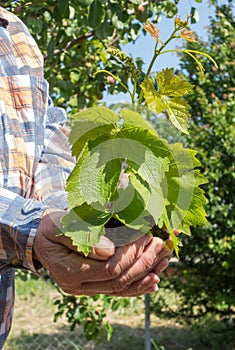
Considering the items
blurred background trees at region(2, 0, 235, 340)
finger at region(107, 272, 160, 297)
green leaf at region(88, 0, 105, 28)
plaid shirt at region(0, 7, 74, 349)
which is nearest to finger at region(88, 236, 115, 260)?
finger at region(107, 272, 160, 297)

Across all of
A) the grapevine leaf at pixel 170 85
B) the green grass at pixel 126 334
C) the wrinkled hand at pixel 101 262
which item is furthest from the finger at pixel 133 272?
the green grass at pixel 126 334

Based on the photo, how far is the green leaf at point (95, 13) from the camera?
7.45 feet

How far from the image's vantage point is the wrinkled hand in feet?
3.13

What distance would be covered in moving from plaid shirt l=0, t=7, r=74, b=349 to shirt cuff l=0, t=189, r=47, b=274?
0.47 ft

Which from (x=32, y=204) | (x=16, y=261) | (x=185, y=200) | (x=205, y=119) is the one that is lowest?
(x=205, y=119)

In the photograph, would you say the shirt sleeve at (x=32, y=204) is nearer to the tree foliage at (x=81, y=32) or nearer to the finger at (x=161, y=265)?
the finger at (x=161, y=265)

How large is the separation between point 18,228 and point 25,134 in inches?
16.0

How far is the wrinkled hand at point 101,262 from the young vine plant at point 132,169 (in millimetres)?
43

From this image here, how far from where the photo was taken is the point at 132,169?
88 centimetres

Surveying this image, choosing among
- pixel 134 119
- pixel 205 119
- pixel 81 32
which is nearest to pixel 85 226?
pixel 134 119

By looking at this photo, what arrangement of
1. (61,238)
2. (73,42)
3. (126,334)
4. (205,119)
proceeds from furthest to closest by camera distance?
(126,334) < (205,119) < (73,42) < (61,238)

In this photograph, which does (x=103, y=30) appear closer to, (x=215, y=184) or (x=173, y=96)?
(x=173, y=96)

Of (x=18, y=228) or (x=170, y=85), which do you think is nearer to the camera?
(x=170, y=85)

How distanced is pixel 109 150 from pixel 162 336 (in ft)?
18.5
